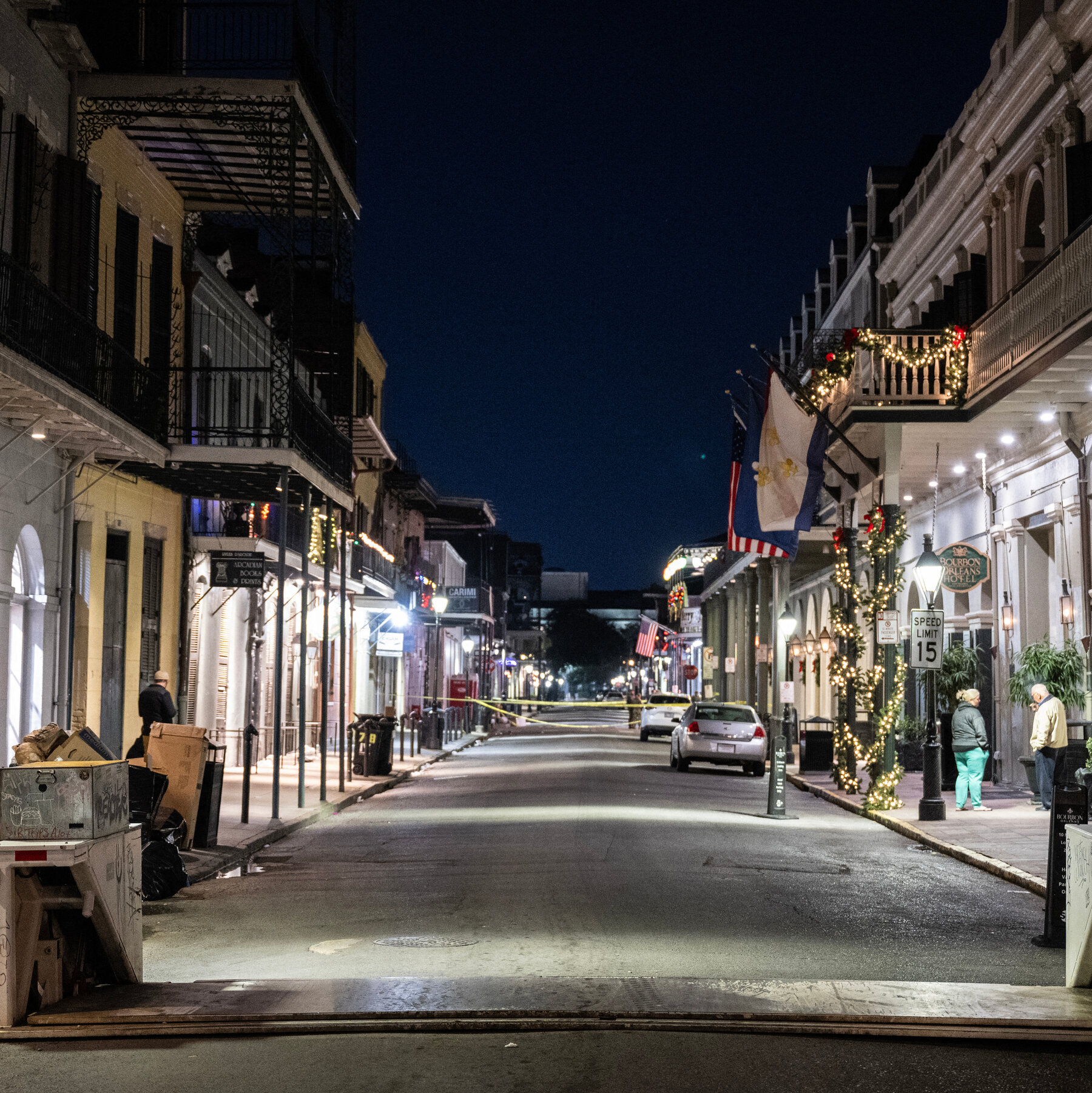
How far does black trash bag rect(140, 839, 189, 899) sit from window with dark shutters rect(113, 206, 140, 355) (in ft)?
29.5

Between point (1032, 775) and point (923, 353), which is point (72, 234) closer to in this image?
point (923, 353)

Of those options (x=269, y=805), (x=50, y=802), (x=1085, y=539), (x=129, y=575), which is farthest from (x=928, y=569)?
(x=50, y=802)

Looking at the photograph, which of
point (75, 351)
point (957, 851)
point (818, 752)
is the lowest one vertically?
point (957, 851)

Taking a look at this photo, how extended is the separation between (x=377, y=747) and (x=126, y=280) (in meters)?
10.9

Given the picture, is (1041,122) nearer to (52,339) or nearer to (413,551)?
(52,339)

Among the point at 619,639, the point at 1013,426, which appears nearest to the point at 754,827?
the point at 1013,426

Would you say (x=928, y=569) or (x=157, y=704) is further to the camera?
(x=928, y=569)

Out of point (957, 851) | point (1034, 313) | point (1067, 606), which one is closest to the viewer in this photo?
point (957, 851)

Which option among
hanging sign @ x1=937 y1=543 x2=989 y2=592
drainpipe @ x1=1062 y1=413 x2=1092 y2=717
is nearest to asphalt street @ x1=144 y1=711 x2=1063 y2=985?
drainpipe @ x1=1062 y1=413 x2=1092 y2=717

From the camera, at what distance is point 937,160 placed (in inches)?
1184

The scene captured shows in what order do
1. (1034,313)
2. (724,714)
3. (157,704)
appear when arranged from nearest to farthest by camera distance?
(157,704) < (1034,313) < (724,714)

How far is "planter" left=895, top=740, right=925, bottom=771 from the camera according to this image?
28484mm

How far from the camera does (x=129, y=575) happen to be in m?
21.1

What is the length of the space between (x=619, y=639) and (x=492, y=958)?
481 ft
